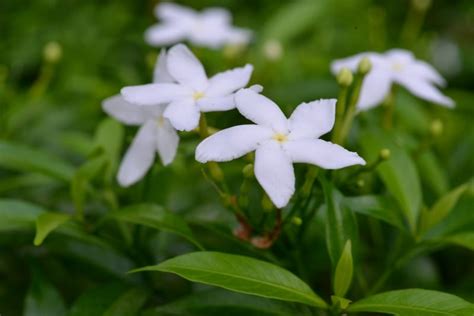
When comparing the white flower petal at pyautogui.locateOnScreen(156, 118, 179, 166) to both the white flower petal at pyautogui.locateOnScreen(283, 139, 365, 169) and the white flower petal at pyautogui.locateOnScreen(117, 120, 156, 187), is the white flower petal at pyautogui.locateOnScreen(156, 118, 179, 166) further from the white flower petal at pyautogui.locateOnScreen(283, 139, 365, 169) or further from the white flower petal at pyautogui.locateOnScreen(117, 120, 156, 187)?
the white flower petal at pyautogui.locateOnScreen(283, 139, 365, 169)

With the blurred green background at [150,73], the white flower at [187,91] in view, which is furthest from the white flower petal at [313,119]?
the blurred green background at [150,73]

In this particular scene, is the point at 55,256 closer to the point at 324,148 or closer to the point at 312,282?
the point at 312,282

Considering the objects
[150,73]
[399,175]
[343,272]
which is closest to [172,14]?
[150,73]

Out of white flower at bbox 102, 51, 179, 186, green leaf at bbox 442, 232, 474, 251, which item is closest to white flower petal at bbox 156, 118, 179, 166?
white flower at bbox 102, 51, 179, 186

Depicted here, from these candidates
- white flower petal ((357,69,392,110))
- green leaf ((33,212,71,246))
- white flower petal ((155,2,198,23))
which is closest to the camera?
green leaf ((33,212,71,246))

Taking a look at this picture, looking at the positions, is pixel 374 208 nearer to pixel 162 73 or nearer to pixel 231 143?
pixel 231 143

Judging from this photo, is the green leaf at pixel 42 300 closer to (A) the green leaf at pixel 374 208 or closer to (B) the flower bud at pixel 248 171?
(B) the flower bud at pixel 248 171
